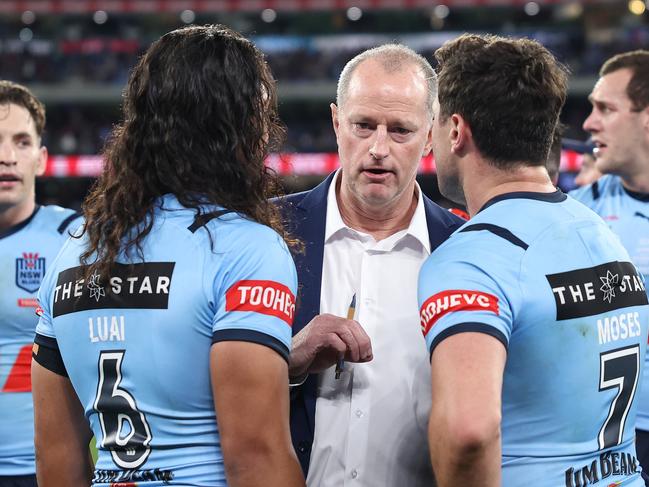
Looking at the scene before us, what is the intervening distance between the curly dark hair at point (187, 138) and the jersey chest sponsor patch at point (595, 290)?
2.18 feet

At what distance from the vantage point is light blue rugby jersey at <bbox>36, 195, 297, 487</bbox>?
172 centimetres

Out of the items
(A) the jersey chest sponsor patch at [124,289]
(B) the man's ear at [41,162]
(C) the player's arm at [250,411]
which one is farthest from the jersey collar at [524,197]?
(B) the man's ear at [41,162]

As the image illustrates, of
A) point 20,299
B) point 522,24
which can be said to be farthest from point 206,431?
point 522,24

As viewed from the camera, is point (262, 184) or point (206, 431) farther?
point (262, 184)

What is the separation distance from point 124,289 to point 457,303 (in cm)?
71

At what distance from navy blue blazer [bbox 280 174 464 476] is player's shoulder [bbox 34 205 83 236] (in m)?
1.53

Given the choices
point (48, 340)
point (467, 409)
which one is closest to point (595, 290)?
Answer: point (467, 409)

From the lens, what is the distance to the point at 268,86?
1.93 m

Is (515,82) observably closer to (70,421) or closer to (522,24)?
(70,421)

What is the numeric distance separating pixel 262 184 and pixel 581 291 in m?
0.78

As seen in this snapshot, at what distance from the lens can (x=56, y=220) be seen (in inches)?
150

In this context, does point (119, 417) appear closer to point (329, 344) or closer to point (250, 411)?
point (250, 411)

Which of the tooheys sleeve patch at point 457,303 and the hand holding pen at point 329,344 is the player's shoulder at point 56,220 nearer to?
the hand holding pen at point 329,344

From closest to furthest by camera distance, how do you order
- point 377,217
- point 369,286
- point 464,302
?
1. point 464,302
2. point 369,286
3. point 377,217
